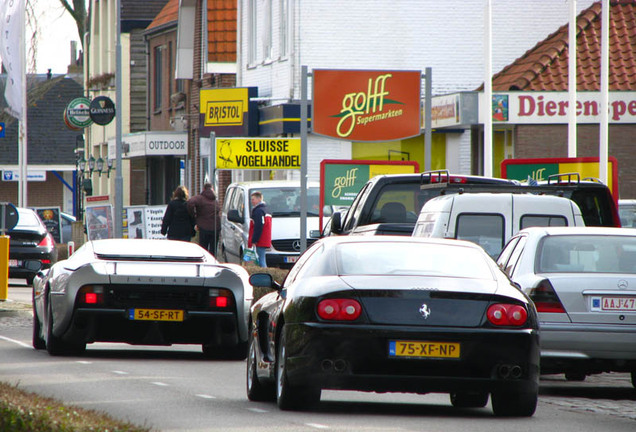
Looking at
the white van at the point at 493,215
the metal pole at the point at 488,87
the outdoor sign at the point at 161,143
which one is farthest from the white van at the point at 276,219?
the outdoor sign at the point at 161,143

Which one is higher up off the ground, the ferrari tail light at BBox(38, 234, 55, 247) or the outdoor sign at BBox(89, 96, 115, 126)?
the outdoor sign at BBox(89, 96, 115, 126)

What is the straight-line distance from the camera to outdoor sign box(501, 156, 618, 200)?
24.4 m

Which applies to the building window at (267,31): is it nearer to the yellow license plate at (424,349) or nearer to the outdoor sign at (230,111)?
the outdoor sign at (230,111)

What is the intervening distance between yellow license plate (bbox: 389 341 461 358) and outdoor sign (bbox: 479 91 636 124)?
22290 mm

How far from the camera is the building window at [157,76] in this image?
54.1m

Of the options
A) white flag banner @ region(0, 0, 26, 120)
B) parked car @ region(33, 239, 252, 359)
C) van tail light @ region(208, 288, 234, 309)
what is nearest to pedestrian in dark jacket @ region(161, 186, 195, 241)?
white flag banner @ region(0, 0, 26, 120)

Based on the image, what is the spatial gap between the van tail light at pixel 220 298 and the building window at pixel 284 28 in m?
22.8

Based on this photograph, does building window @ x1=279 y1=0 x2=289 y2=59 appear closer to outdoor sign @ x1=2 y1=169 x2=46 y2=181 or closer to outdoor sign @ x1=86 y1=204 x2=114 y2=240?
outdoor sign @ x1=86 y1=204 x2=114 y2=240

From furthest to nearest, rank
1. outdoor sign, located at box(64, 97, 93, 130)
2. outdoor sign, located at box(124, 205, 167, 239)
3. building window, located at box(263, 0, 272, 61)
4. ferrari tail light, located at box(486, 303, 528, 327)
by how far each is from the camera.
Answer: outdoor sign, located at box(64, 97, 93, 130) < building window, located at box(263, 0, 272, 61) < outdoor sign, located at box(124, 205, 167, 239) < ferrari tail light, located at box(486, 303, 528, 327)

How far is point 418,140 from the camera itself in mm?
36625

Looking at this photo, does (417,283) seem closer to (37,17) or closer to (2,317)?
(2,317)

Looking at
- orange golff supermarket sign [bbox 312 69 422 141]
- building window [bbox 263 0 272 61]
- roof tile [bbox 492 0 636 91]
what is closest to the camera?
orange golff supermarket sign [bbox 312 69 422 141]

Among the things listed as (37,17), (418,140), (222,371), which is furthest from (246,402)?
(37,17)

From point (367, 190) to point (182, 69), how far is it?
29821mm
